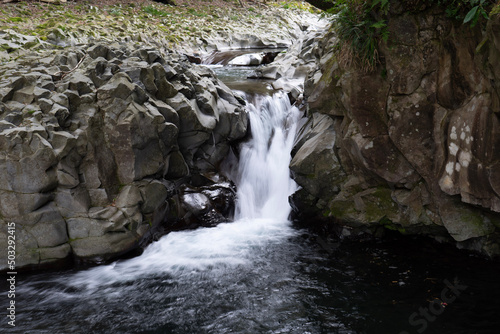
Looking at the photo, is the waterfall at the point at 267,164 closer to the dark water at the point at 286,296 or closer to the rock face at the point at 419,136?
the rock face at the point at 419,136

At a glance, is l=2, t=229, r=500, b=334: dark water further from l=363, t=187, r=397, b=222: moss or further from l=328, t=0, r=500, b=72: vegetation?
l=328, t=0, r=500, b=72: vegetation

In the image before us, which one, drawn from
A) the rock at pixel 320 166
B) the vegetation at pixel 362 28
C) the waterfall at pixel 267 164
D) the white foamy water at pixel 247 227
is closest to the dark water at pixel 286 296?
the white foamy water at pixel 247 227

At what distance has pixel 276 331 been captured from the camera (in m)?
4.94

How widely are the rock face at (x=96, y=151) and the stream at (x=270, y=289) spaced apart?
1.79 feet

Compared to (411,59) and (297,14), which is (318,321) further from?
(297,14)

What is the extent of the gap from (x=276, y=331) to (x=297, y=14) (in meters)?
32.2

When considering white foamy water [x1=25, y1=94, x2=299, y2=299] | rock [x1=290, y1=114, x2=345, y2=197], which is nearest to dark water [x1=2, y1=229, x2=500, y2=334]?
white foamy water [x1=25, y1=94, x2=299, y2=299]

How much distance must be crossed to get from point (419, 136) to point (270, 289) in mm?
3413

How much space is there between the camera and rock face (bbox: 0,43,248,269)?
244 inches

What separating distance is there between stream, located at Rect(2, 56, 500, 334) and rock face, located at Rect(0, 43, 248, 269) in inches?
21.5

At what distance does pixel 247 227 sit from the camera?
26.6 feet

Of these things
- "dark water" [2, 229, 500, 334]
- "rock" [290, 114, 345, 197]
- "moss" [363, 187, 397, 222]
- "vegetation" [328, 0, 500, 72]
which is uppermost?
"vegetation" [328, 0, 500, 72]

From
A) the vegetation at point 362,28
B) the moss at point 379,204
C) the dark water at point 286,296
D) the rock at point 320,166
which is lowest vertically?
the dark water at point 286,296

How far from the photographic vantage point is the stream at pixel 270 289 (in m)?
5.09
